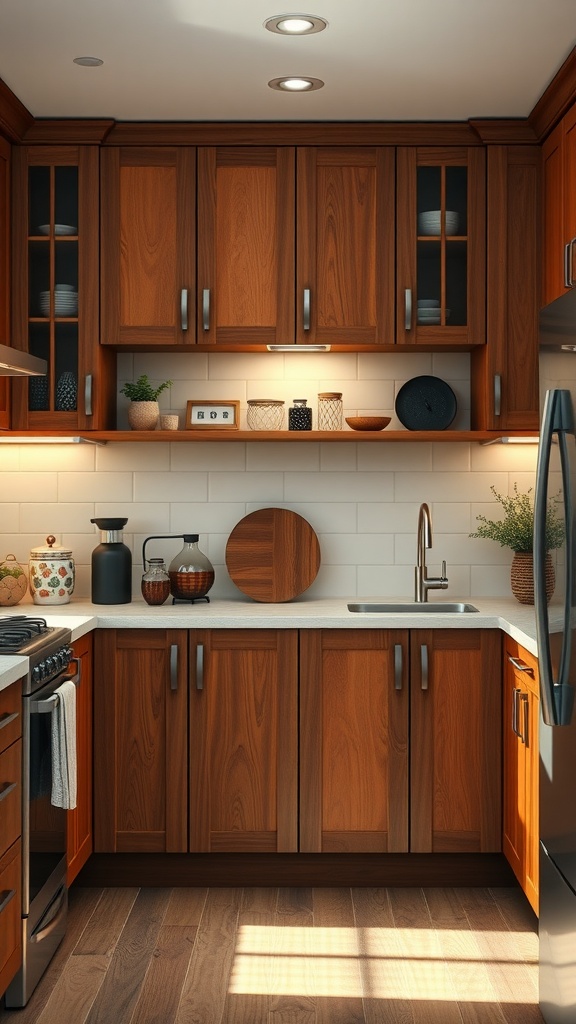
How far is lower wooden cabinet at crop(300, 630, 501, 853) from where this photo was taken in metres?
3.65

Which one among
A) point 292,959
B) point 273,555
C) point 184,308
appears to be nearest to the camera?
point 292,959

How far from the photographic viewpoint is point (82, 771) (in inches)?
139

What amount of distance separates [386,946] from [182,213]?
8.64ft

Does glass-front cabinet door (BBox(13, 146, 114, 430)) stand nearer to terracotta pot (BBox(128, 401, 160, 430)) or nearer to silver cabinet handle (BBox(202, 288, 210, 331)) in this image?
terracotta pot (BBox(128, 401, 160, 430))

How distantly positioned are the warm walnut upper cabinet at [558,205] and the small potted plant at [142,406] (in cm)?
153

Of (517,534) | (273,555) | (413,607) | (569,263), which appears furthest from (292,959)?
(569,263)

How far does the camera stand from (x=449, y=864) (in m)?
3.71

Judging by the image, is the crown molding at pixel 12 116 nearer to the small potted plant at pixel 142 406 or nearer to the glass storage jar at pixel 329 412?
the small potted plant at pixel 142 406

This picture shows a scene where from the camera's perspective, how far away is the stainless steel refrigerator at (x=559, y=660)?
96.1 inches

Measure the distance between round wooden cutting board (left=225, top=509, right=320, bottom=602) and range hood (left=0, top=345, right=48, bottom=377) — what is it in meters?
1.18

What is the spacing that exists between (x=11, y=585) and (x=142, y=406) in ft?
2.77

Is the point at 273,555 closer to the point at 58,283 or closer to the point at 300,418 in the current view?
the point at 300,418

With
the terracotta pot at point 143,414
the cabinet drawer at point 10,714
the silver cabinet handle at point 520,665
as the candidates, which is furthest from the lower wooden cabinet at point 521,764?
the terracotta pot at point 143,414

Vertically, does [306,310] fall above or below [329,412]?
above
